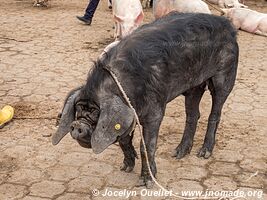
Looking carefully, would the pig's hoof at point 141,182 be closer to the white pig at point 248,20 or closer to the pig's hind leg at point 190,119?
the pig's hind leg at point 190,119

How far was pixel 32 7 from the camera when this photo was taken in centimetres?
1089

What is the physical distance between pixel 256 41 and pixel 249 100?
3196mm

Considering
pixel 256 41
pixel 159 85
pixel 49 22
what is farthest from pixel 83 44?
pixel 159 85

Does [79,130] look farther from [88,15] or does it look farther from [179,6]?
[88,15]

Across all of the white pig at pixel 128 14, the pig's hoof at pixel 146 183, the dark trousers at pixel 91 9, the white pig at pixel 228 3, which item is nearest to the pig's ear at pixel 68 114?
the pig's hoof at pixel 146 183

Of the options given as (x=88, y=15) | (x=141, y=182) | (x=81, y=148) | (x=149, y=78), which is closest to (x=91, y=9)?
(x=88, y=15)

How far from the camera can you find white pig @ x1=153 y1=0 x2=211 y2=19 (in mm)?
6145

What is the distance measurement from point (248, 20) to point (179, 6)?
3.37 metres

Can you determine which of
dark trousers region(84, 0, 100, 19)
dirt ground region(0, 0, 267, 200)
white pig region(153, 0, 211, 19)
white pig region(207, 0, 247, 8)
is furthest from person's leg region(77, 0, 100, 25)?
white pig region(153, 0, 211, 19)

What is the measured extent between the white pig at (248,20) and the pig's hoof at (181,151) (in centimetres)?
514

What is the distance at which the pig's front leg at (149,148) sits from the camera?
12.1ft

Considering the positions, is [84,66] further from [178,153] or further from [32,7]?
[32,7]

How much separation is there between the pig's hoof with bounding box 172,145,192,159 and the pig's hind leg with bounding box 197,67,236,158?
0.12 metres

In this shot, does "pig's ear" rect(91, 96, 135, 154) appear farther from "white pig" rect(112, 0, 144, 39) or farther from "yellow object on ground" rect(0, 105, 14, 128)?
"white pig" rect(112, 0, 144, 39)
